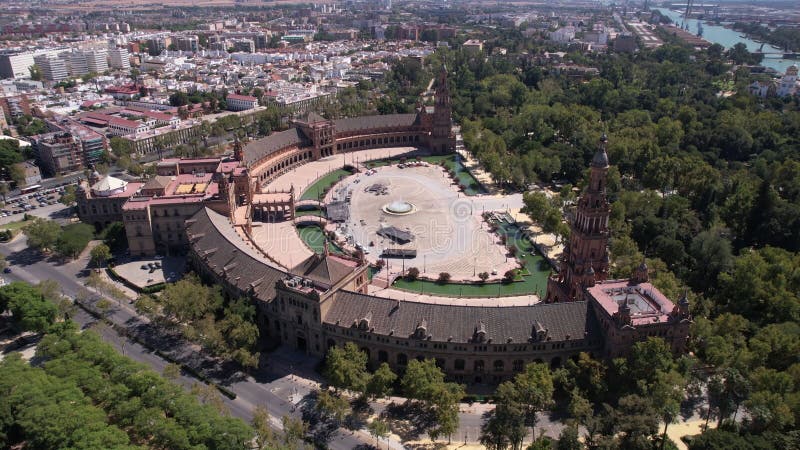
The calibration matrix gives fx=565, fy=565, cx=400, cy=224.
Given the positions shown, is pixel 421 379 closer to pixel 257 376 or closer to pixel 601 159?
pixel 257 376

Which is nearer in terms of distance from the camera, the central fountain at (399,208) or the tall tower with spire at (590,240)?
the tall tower with spire at (590,240)

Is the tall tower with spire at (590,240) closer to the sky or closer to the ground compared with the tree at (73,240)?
closer to the sky

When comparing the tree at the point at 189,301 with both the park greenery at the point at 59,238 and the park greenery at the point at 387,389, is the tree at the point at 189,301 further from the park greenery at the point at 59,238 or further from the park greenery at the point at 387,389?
the park greenery at the point at 59,238

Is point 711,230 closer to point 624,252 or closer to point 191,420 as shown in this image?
point 624,252

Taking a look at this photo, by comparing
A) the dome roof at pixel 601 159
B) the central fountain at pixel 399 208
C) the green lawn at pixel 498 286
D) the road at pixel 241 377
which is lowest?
the green lawn at pixel 498 286

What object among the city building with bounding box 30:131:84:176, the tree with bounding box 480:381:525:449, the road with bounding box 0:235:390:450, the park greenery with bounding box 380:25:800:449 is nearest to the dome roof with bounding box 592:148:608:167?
the park greenery with bounding box 380:25:800:449

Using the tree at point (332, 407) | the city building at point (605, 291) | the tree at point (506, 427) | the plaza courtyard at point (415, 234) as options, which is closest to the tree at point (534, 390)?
the tree at point (506, 427)

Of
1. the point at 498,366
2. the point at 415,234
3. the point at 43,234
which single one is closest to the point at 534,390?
the point at 498,366
